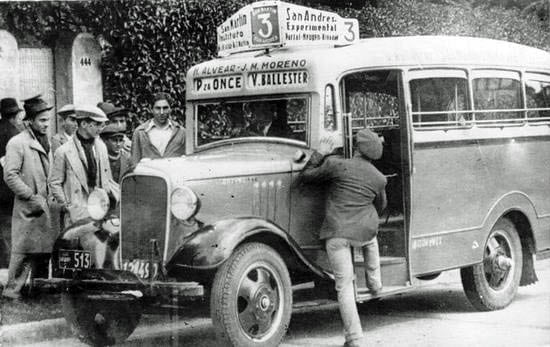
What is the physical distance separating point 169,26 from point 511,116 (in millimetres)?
4384

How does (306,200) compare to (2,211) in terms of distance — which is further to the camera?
(2,211)

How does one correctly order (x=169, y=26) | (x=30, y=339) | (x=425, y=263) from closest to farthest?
(x=30, y=339) < (x=425, y=263) < (x=169, y=26)

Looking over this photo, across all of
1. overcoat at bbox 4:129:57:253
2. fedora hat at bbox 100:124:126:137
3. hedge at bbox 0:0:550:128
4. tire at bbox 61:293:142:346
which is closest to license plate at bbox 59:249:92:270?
tire at bbox 61:293:142:346

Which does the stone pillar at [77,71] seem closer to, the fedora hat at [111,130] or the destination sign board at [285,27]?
the fedora hat at [111,130]

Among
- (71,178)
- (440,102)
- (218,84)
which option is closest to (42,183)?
(71,178)

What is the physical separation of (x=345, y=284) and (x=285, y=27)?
6.96ft

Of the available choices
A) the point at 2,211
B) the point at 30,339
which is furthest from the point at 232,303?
the point at 2,211

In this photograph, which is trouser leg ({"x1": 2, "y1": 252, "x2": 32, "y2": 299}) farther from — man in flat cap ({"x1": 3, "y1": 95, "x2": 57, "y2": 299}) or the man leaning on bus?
the man leaning on bus

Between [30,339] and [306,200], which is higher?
[306,200]

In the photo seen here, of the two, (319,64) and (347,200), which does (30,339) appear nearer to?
(347,200)

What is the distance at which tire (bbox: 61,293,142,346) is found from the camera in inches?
244

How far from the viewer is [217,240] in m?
5.56

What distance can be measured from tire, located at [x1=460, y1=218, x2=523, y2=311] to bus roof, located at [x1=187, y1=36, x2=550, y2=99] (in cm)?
158

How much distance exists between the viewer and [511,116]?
313 inches
